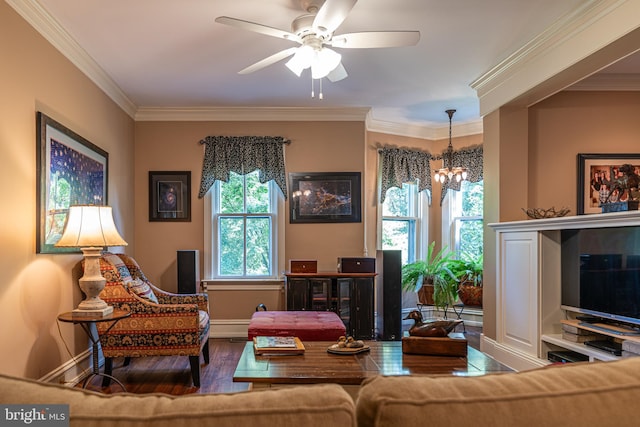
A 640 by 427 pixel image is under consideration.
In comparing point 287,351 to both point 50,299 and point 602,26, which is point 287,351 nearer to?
point 50,299

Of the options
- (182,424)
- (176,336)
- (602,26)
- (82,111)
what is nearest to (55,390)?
(182,424)

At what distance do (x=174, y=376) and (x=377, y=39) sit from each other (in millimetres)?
→ 2988

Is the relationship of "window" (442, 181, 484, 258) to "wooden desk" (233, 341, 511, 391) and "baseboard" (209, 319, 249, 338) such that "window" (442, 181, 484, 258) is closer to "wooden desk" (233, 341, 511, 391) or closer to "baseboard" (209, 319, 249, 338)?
"baseboard" (209, 319, 249, 338)

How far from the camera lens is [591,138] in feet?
13.4

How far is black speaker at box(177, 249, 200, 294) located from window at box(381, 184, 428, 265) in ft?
8.31

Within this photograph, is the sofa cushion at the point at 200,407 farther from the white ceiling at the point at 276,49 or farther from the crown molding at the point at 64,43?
the crown molding at the point at 64,43

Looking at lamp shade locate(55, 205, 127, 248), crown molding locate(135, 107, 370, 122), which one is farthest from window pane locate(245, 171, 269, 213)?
lamp shade locate(55, 205, 127, 248)

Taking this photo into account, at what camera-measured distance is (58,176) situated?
10.7 feet

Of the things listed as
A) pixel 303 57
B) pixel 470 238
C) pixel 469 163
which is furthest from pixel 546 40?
pixel 470 238

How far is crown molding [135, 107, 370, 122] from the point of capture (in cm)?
522

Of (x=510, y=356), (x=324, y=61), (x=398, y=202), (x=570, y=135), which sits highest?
(x=324, y=61)

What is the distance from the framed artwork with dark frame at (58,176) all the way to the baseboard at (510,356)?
3.62 meters

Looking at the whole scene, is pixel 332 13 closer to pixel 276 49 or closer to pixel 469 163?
pixel 276 49

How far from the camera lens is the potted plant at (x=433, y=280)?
555 cm
